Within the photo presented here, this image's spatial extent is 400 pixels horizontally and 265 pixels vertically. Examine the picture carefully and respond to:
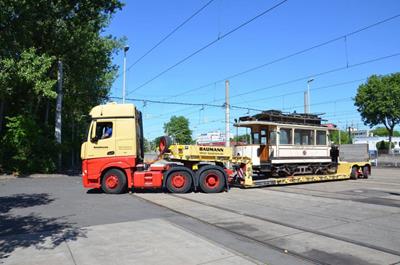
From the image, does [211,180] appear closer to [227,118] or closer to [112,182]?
[112,182]

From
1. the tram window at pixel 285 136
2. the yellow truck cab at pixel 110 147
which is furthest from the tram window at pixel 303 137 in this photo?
the yellow truck cab at pixel 110 147

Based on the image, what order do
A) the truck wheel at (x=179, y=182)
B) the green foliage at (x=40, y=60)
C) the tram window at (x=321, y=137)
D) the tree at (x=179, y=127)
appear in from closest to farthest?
the truck wheel at (x=179, y=182), the tram window at (x=321, y=137), the green foliage at (x=40, y=60), the tree at (x=179, y=127)

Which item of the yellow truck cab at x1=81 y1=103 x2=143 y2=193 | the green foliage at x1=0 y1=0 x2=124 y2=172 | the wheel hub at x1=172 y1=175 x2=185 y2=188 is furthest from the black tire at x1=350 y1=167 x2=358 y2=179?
the green foliage at x1=0 y1=0 x2=124 y2=172

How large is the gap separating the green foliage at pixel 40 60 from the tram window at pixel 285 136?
32.0 feet

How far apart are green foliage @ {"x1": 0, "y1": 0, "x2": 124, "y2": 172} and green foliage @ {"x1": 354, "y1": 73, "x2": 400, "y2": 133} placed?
36.6m

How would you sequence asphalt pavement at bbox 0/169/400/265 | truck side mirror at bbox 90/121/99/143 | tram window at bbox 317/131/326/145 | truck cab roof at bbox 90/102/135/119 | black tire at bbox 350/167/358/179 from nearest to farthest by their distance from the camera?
asphalt pavement at bbox 0/169/400/265
truck side mirror at bbox 90/121/99/143
truck cab roof at bbox 90/102/135/119
tram window at bbox 317/131/326/145
black tire at bbox 350/167/358/179

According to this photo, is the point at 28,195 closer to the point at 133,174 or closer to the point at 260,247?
the point at 133,174

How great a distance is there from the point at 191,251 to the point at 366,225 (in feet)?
15.6

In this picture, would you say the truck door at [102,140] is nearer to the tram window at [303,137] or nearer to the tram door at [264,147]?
the tram door at [264,147]

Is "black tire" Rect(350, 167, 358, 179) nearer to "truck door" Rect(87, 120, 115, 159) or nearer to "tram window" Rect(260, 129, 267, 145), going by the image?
"tram window" Rect(260, 129, 267, 145)

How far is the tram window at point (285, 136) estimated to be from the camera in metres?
20.6

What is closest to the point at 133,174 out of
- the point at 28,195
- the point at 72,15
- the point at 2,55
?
the point at 28,195

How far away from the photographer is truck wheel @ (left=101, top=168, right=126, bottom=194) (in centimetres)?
1639

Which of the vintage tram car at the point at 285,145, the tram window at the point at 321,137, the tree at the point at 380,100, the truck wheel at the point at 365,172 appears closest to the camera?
the vintage tram car at the point at 285,145
